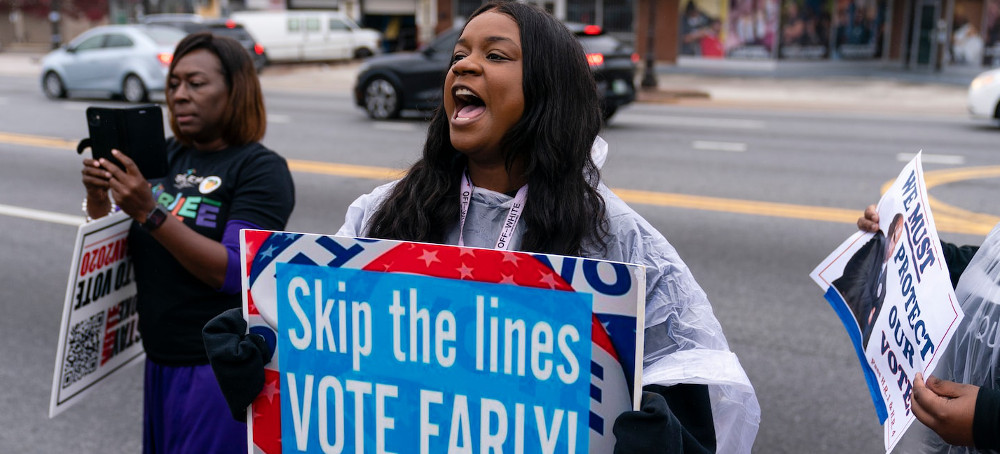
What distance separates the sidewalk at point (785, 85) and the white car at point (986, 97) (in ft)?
10.0

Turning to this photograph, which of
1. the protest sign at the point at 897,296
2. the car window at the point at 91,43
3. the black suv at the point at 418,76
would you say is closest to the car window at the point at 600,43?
the black suv at the point at 418,76

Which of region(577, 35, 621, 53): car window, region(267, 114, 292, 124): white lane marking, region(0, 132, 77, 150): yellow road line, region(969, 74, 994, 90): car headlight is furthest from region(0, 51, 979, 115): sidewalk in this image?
region(0, 132, 77, 150): yellow road line

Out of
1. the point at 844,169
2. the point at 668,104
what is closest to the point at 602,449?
the point at 844,169

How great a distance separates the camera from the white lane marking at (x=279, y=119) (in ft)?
49.4

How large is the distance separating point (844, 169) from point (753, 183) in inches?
61.1

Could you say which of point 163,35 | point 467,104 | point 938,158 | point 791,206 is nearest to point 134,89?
point 163,35

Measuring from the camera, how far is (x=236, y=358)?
1.82 metres

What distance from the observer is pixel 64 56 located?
62.4ft

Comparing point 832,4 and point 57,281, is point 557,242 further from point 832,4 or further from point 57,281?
point 832,4

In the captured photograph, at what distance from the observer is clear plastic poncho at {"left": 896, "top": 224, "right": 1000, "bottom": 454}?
6.23ft

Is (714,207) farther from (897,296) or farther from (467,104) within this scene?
(467,104)

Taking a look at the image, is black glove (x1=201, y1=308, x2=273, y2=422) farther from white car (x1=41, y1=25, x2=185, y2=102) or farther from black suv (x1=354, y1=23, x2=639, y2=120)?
white car (x1=41, y1=25, x2=185, y2=102)

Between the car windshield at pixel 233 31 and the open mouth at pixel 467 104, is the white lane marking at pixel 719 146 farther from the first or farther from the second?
the car windshield at pixel 233 31

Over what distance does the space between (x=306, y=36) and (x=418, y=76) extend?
1718cm
